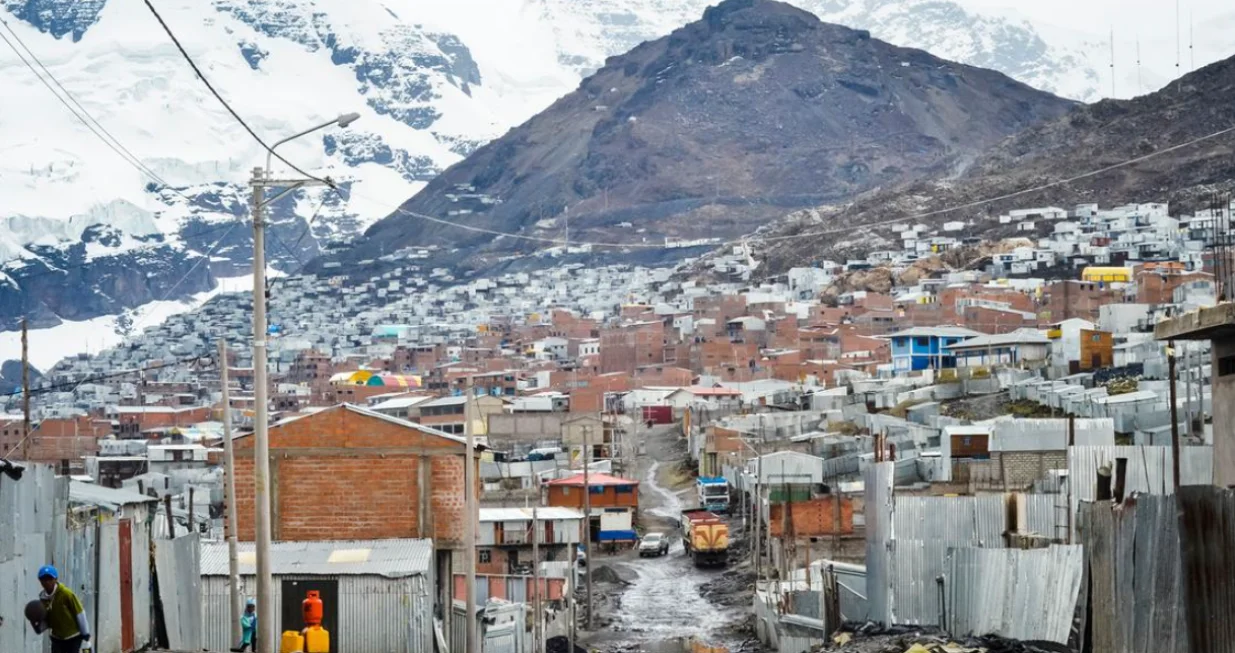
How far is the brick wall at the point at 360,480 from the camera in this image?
93.4 feet

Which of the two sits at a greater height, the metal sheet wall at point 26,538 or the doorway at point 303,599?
the metal sheet wall at point 26,538

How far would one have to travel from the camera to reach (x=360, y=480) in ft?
94.8

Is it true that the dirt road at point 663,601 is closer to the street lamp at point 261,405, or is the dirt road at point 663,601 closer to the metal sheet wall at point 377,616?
the metal sheet wall at point 377,616

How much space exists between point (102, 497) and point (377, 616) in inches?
152

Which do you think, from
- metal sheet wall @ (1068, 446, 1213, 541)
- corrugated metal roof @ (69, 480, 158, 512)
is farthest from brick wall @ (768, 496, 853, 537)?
corrugated metal roof @ (69, 480, 158, 512)

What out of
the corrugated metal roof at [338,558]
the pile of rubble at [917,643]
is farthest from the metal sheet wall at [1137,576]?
the corrugated metal roof at [338,558]

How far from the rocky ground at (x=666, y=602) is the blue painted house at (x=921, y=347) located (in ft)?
93.7

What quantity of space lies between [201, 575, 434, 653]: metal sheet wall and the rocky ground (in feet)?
39.9

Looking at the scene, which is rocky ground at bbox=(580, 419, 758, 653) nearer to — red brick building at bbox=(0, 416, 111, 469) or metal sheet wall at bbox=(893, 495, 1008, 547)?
metal sheet wall at bbox=(893, 495, 1008, 547)

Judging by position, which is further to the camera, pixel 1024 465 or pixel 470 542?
pixel 1024 465

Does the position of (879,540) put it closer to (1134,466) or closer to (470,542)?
(1134,466)

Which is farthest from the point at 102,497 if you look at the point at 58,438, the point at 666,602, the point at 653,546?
the point at 58,438

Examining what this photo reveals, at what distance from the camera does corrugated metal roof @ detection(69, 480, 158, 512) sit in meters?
22.4

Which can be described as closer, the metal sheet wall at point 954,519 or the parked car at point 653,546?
the metal sheet wall at point 954,519
